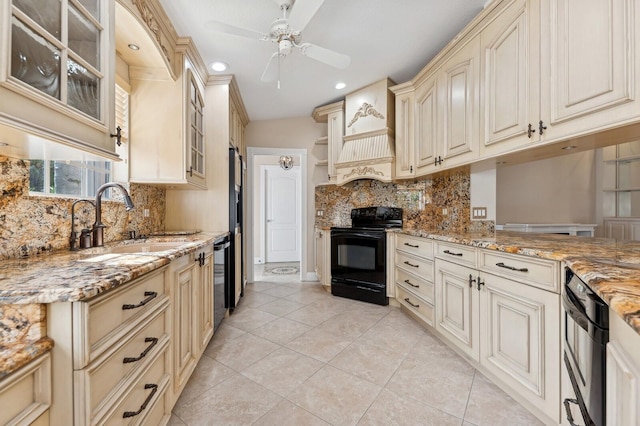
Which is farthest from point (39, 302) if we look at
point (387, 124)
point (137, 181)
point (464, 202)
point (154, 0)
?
point (387, 124)

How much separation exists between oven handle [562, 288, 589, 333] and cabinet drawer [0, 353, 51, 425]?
1.57 meters

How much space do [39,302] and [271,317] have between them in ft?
7.40

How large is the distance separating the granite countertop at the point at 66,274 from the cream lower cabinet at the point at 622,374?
1.31 m

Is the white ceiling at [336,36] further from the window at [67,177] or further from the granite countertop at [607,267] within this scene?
the granite countertop at [607,267]

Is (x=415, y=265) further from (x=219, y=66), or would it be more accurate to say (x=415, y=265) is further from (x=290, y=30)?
(x=219, y=66)

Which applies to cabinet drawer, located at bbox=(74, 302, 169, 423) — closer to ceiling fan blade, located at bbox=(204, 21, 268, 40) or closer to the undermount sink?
the undermount sink

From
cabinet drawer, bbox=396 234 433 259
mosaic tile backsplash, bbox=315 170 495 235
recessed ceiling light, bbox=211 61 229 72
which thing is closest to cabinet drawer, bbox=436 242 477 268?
cabinet drawer, bbox=396 234 433 259

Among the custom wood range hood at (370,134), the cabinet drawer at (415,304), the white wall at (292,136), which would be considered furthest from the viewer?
the white wall at (292,136)

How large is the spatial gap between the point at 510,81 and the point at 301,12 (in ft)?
4.64

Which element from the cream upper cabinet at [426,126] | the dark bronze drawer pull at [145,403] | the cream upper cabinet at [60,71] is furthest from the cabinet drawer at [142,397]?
the cream upper cabinet at [426,126]

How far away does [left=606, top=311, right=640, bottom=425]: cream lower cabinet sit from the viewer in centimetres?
57

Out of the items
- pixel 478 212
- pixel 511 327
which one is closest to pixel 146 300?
pixel 511 327

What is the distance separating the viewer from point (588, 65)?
131 centimetres

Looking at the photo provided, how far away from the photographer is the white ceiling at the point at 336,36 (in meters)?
1.94
